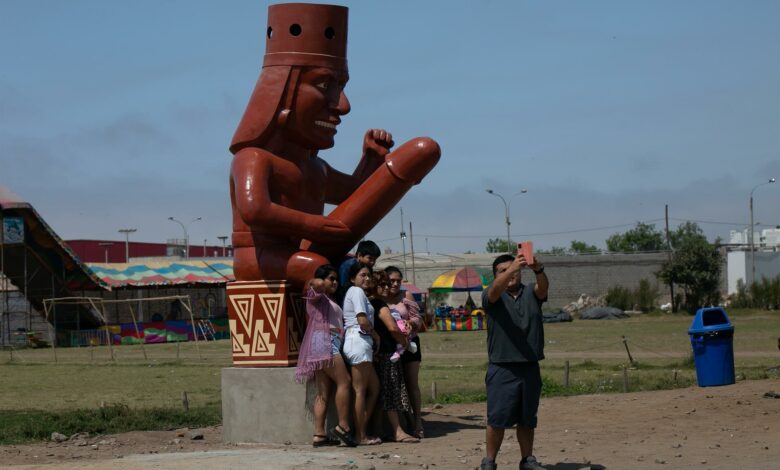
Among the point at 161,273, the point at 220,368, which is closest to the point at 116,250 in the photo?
the point at 161,273

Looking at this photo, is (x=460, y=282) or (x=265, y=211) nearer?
(x=265, y=211)

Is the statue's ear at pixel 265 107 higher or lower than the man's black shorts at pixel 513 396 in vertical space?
higher

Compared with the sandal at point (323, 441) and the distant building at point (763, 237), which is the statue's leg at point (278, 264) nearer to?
the sandal at point (323, 441)

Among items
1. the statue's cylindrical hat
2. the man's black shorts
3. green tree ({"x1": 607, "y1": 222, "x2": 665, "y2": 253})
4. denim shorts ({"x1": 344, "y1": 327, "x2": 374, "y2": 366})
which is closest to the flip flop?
denim shorts ({"x1": 344, "y1": 327, "x2": 374, "y2": 366})

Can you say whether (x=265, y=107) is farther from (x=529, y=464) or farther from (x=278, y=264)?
(x=529, y=464)

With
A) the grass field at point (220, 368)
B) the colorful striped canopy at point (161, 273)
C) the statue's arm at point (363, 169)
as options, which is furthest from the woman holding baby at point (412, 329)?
the colorful striped canopy at point (161, 273)

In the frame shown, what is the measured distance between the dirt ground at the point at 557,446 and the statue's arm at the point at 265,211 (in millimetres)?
2093

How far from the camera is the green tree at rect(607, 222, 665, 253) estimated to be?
389ft

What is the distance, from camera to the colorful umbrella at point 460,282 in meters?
49.3

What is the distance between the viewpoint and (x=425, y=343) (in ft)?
121

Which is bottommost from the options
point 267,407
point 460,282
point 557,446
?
point 557,446

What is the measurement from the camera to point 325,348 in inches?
424

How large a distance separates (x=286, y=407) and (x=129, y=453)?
1563 millimetres

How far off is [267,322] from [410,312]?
1.44 m
